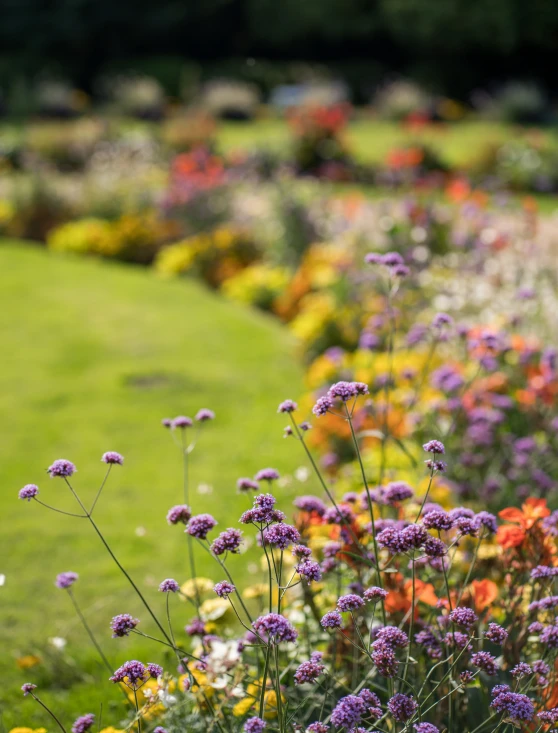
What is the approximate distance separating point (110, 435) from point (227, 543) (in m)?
4.00

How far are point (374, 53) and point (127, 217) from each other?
25.9 meters

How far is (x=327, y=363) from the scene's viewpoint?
Result: 5.29 m

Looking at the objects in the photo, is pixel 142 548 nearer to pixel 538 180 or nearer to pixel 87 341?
pixel 87 341

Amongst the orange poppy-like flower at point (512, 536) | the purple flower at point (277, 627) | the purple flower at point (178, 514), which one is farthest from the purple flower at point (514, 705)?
the purple flower at point (178, 514)

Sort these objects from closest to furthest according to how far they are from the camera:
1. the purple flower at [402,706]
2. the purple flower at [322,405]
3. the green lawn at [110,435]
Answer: the purple flower at [402,706]
the purple flower at [322,405]
the green lawn at [110,435]

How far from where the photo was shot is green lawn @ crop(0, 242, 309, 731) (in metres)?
3.49

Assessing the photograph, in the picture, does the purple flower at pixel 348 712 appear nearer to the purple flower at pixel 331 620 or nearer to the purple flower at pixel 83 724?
the purple flower at pixel 331 620

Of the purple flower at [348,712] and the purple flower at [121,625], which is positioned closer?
the purple flower at [348,712]

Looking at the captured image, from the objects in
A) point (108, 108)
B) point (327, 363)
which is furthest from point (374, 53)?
point (327, 363)

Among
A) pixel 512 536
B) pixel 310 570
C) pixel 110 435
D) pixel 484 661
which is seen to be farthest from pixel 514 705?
pixel 110 435

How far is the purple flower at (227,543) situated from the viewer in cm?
165

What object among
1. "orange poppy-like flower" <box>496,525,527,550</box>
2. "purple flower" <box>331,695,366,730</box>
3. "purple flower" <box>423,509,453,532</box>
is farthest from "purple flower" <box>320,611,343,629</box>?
"orange poppy-like flower" <box>496,525,527,550</box>

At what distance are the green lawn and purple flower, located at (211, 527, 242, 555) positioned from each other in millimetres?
717

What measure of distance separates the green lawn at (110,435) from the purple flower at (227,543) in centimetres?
72
